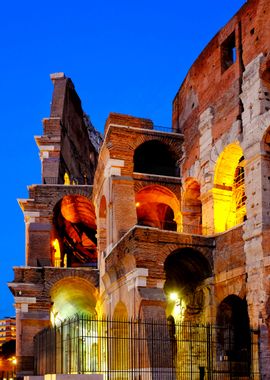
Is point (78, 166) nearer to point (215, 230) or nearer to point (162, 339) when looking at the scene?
point (215, 230)

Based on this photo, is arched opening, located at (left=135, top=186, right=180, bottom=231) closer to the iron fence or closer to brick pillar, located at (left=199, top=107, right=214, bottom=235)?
brick pillar, located at (left=199, top=107, right=214, bottom=235)

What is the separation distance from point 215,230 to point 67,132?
16.9 meters

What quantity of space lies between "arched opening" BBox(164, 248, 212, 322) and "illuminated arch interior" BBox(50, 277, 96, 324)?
6.13 m

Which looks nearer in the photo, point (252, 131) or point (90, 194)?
point (252, 131)

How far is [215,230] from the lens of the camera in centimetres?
1928

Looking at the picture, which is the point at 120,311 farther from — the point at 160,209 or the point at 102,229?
the point at 160,209

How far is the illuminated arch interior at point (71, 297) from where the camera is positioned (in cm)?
2673

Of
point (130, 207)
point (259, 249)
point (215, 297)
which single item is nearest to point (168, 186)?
point (130, 207)

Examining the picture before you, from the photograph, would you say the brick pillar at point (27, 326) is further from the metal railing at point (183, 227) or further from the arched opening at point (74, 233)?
the metal railing at point (183, 227)

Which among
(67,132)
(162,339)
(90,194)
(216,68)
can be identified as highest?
(67,132)

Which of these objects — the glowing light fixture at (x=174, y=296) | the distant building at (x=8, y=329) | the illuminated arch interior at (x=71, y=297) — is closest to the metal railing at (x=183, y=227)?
the glowing light fixture at (x=174, y=296)

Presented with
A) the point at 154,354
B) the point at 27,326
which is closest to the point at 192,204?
the point at 154,354

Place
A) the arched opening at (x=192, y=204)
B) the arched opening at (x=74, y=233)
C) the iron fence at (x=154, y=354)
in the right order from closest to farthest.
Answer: the iron fence at (x=154, y=354), the arched opening at (x=192, y=204), the arched opening at (x=74, y=233)

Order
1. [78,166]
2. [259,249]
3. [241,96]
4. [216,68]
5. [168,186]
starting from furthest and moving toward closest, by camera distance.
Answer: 1. [78,166]
2. [168,186]
3. [216,68]
4. [241,96]
5. [259,249]
